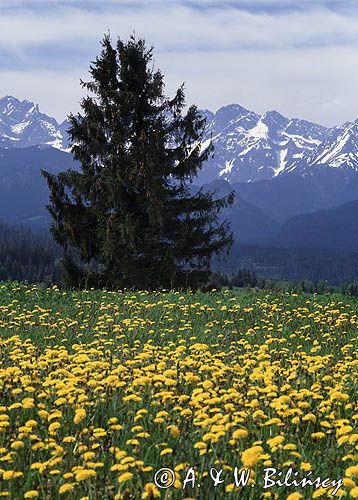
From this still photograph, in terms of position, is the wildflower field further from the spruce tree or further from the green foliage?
the green foliage

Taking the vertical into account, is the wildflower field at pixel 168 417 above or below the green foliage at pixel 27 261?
above

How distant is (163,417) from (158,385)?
1.83 ft

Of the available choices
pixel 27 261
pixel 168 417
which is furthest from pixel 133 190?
pixel 27 261

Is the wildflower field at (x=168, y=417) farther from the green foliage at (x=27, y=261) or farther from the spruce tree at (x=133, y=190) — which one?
the green foliage at (x=27, y=261)

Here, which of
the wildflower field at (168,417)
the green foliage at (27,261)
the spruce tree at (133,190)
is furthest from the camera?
the green foliage at (27,261)

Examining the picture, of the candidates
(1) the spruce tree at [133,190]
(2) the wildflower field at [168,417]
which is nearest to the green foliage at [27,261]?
(1) the spruce tree at [133,190]

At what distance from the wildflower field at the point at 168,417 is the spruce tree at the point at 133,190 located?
46.4 ft

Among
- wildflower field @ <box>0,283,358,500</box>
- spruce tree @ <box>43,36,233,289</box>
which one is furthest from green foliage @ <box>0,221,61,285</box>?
wildflower field @ <box>0,283,358,500</box>

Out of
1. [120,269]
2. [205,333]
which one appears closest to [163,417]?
[205,333]

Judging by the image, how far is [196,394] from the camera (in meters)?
5.45

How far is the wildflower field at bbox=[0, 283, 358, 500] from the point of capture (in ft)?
12.4

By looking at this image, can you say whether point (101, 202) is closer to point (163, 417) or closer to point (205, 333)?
point (205, 333)

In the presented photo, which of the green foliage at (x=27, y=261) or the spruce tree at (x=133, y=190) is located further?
the green foliage at (x=27, y=261)

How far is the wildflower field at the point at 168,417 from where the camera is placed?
3.77 m
